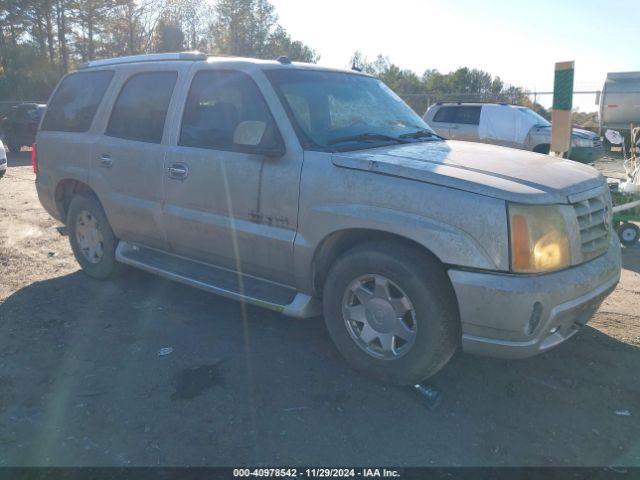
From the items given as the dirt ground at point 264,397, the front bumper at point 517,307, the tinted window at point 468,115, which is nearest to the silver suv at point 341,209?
the front bumper at point 517,307

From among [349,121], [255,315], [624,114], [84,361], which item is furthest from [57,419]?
[624,114]

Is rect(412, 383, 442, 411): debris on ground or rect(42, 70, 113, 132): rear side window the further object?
rect(42, 70, 113, 132): rear side window

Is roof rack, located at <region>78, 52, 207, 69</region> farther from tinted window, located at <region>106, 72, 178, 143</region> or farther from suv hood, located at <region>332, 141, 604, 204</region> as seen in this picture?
suv hood, located at <region>332, 141, 604, 204</region>

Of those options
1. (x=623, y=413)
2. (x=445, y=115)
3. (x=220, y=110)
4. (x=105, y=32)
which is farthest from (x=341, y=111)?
(x=105, y=32)

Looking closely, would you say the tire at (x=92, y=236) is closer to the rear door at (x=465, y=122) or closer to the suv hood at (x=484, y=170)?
the suv hood at (x=484, y=170)

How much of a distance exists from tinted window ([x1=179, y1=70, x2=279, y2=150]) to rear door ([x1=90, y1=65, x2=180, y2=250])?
11.1 inches

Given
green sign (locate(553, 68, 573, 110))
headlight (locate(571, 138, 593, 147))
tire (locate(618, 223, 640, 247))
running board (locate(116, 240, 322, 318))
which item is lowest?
tire (locate(618, 223, 640, 247))

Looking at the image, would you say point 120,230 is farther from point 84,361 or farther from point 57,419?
point 57,419

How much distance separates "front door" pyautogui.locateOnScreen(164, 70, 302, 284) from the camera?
3.83 m

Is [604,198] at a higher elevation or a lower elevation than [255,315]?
higher

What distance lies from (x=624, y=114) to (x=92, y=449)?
2271 centimetres

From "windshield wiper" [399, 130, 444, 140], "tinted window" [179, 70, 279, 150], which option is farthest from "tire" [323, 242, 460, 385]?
"windshield wiper" [399, 130, 444, 140]

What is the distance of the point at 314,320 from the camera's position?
4.71 m

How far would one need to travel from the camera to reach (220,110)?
4.27 metres
